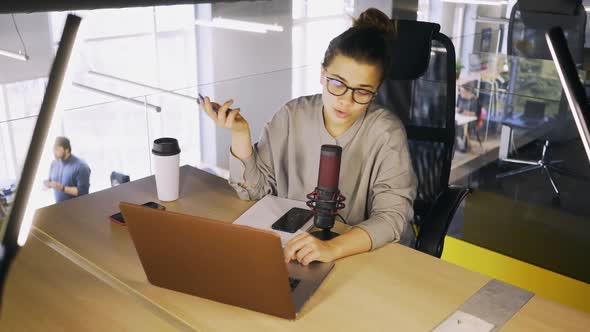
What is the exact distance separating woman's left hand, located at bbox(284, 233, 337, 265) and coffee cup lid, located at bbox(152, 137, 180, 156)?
0.56 metres

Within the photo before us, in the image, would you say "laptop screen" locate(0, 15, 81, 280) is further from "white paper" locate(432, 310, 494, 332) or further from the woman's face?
the woman's face

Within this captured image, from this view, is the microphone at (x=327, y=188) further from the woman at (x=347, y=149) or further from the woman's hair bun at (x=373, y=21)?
the woman's hair bun at (x=373, y=21)

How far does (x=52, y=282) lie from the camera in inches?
54.0

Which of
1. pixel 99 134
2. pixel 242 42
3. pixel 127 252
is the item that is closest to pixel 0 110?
pixel 99 134

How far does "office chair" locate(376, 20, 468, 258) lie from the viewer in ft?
5.71

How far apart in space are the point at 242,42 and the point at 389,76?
15.9ft

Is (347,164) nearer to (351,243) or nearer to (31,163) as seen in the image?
(351,243)

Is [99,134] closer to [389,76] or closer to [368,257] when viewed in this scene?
[389,76]

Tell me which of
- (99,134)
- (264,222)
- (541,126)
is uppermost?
(264,222)

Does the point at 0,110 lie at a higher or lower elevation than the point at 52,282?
lower

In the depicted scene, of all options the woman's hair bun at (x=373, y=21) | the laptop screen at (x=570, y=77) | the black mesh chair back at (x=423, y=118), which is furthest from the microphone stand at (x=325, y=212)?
the laptop screen at (x=570, y=77)

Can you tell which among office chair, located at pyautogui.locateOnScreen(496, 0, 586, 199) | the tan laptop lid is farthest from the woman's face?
office chair, located at pyautogui.locateOnScreen(496, 0, 586, 199)

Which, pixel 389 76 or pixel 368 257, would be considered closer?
pixel 368 257

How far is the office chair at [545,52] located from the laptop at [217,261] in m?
3.00
